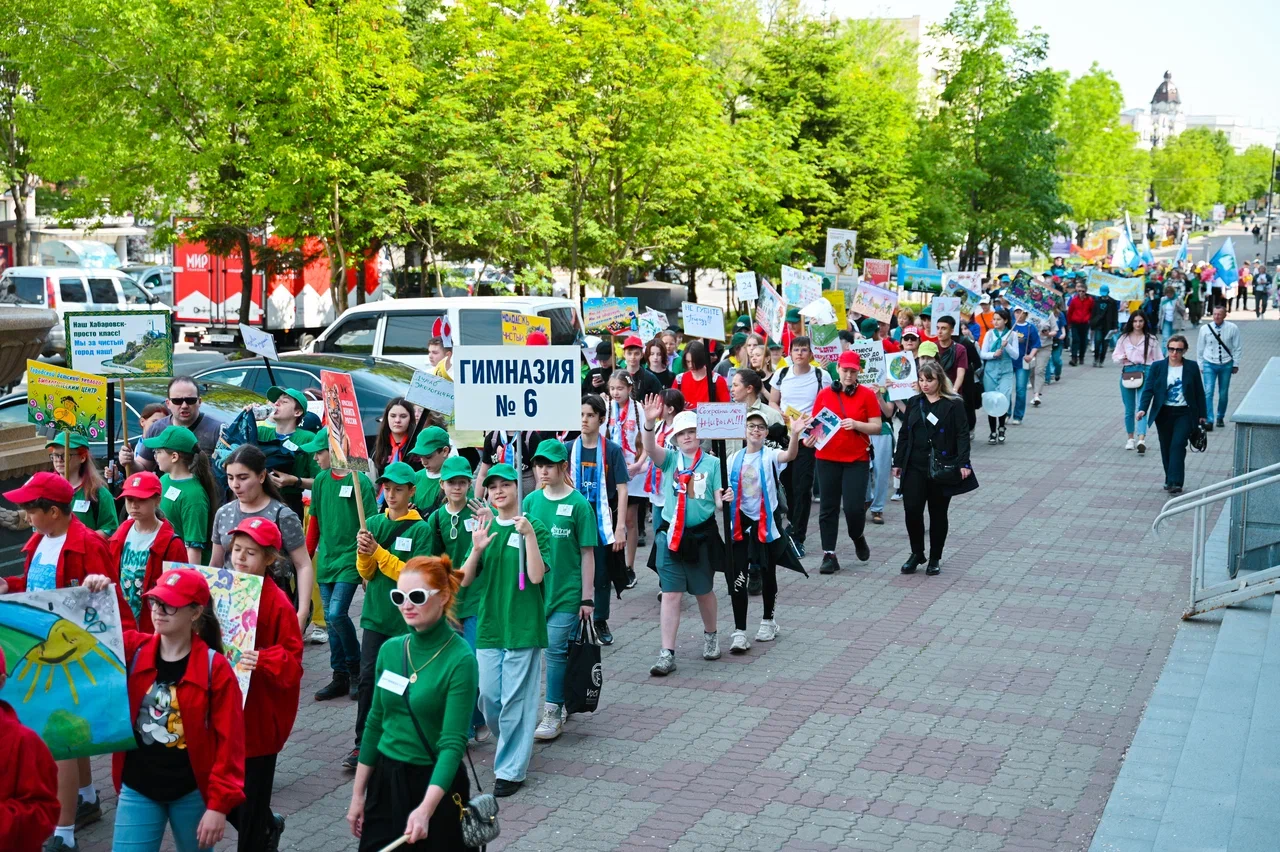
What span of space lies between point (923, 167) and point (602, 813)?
38.7 meters

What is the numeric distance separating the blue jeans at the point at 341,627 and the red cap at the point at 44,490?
6.44 feet

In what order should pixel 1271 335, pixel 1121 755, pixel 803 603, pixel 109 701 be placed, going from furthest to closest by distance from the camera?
1. pixel 1271 335
2. pixel 803 603
3. pixel 1121 755
4. pixel 109 701

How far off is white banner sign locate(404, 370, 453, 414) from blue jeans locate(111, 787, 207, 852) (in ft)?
14.2

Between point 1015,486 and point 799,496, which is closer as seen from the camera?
point 799,496

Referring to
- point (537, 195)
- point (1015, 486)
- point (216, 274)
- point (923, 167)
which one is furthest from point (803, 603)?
point (923, 167)

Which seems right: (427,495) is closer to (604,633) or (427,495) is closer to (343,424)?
(343,424)

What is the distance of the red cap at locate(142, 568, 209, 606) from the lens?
477 cm

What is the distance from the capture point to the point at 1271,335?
4244 centimetres

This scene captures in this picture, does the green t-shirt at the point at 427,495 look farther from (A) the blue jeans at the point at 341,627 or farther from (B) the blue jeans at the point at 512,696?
(B) the blue jeans at the point at 512,696

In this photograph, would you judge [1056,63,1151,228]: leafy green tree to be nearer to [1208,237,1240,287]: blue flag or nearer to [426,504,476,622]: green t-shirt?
[1208,237,1240,287]: blue flag

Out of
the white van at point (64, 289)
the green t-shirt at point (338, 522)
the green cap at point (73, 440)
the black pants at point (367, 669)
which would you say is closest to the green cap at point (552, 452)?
the green t-shirt at point (338, 522)

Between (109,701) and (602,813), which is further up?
(109,701)

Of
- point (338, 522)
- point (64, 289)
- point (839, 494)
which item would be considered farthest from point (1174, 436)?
point (64, 289)

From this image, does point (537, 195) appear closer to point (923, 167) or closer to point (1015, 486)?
point (1015, 486)
